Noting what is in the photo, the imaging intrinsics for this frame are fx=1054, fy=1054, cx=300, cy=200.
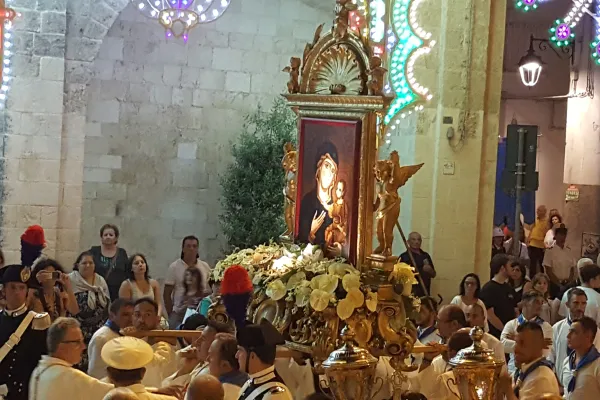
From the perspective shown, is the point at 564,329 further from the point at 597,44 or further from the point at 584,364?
the point at 597,44

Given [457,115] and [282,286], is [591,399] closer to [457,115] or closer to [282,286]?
[282,286]

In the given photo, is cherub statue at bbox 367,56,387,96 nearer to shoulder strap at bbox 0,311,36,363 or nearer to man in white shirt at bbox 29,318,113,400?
man in white shirt at bbox 29,318,113,400

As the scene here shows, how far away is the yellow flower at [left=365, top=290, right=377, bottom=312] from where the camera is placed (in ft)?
23.8

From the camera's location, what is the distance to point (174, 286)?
11.3 meters

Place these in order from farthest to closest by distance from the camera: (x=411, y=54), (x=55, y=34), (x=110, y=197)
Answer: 1. (x=110, y=197)
2. (x=411, y=54)
3. (x=55, y=34)

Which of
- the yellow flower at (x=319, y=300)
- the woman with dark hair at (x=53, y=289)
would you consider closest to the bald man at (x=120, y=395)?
the yellow flower at (x=319, y=300)

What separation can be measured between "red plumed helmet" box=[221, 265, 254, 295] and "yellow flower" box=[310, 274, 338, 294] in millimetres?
509

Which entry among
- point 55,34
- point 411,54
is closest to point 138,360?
point 55,34

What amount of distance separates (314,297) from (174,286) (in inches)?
167

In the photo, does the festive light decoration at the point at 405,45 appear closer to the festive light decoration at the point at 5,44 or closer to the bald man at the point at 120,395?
the festive light decoration at the point at 5,44

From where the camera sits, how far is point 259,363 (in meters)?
5.79

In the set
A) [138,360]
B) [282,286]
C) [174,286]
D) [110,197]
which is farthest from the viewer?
[110,197]

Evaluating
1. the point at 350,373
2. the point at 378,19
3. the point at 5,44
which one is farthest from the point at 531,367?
the point at 5,44

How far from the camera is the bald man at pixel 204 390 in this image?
529cm
